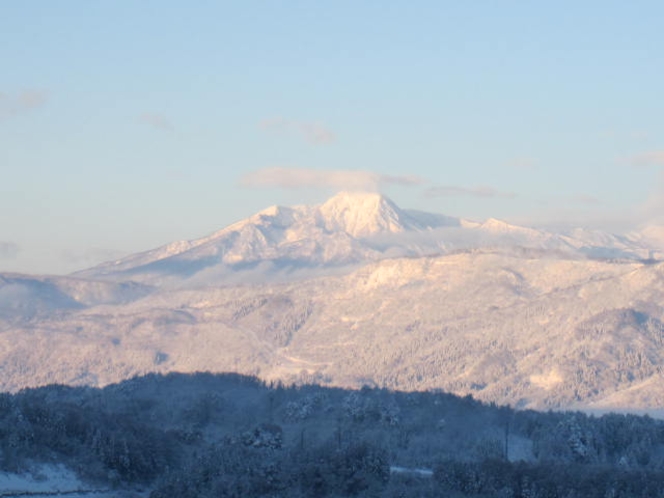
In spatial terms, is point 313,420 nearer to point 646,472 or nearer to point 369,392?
point 369,392

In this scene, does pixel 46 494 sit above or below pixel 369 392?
above

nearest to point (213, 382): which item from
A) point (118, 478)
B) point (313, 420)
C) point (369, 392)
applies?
point (369, 392)

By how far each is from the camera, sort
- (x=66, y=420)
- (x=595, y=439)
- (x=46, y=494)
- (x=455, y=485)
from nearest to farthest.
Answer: (x=46, y=494), (x=455, y=485), (x=66, y=420), (x=595, y=439)

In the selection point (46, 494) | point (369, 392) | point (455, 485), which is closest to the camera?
point (46, 494)

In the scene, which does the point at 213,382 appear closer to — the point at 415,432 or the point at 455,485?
the point at 415,432

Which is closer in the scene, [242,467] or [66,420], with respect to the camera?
[242,467]

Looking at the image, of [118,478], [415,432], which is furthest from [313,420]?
[118,478]
